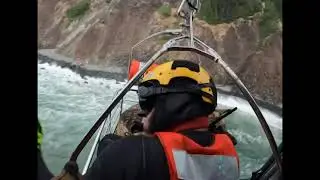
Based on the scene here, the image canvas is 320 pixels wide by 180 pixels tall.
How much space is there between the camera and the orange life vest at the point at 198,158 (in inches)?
41.6

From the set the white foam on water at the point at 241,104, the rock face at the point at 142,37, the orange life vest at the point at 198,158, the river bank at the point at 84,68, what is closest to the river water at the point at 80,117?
the white foam on water at the point at 241,104

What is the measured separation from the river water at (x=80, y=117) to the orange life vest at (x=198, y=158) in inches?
126

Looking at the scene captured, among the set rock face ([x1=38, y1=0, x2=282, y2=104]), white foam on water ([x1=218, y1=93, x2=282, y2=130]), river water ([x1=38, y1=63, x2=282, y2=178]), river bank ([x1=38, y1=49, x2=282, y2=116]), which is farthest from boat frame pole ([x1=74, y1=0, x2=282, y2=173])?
river bank ([x1=38, y1=49, x2=282, y2=116])

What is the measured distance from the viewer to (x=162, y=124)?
1.16 metres

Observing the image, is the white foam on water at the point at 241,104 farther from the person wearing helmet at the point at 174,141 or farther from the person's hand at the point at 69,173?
the person's hand at the point at 69,173

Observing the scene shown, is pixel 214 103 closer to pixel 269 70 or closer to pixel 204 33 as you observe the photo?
pixel 269 70

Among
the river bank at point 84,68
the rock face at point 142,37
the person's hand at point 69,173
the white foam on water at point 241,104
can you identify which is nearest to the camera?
the person's hand at point 69,173

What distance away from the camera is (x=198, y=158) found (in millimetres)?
1102

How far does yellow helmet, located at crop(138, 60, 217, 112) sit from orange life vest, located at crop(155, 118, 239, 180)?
0.07 m

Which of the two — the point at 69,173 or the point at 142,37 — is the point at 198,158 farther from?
the point at 142,37

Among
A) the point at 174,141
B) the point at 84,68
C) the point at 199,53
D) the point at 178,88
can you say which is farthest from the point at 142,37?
the point at 174,141

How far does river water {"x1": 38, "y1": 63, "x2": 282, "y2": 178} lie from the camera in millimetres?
5688

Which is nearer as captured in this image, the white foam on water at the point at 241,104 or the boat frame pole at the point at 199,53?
the boat frame pole at the point at 199,53

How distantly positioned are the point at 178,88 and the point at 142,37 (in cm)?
968
